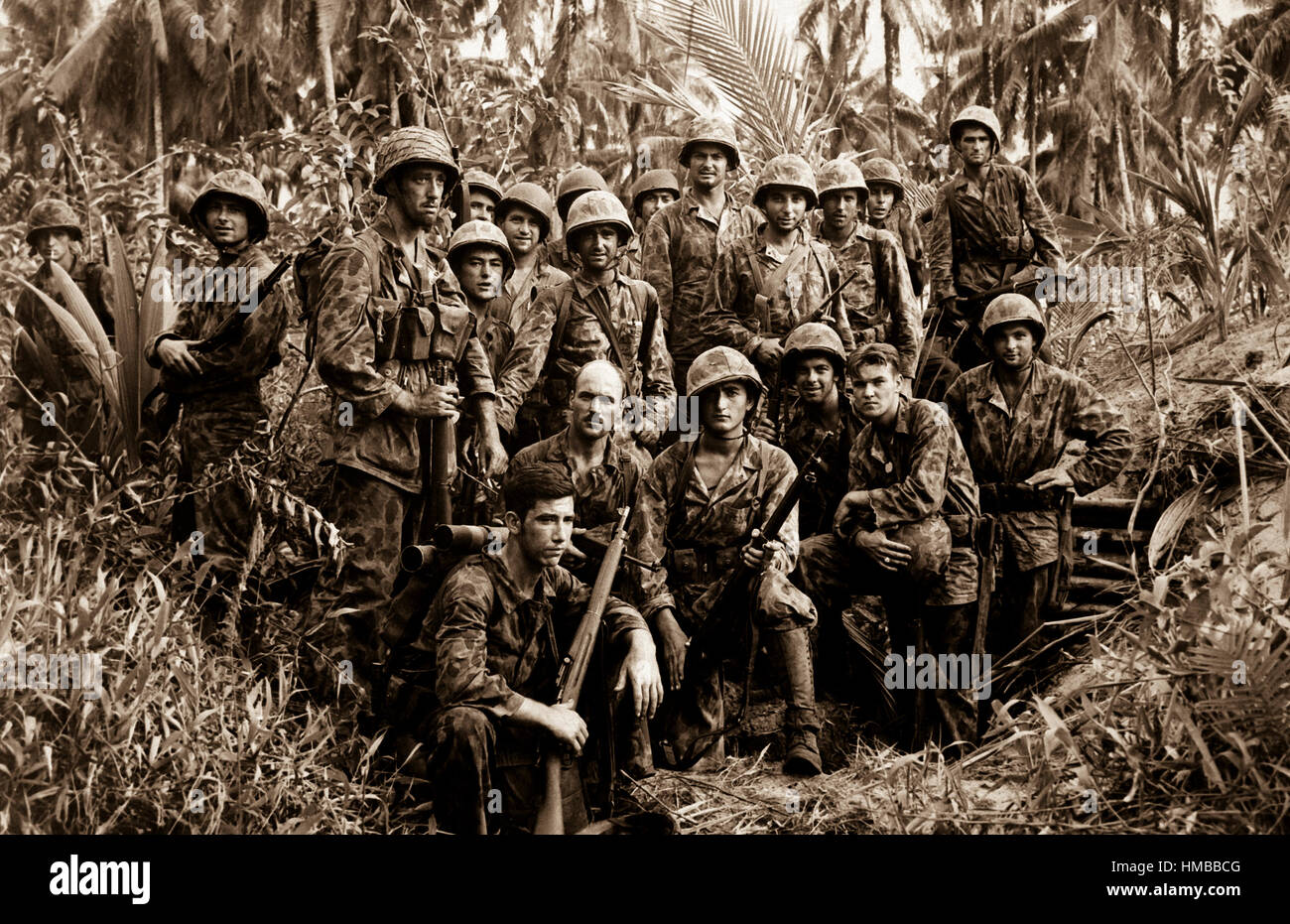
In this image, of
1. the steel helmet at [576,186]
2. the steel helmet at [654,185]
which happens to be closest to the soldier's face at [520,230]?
the steel helmet at [576,186]

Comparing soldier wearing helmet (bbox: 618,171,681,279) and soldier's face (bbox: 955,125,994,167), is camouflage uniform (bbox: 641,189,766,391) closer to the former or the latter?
soldier wearing helmet (bbox: 618,171,681,279)

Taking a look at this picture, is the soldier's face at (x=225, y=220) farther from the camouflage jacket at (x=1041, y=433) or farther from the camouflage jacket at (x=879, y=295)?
the camouflage jacket at (x=1041, y=433)

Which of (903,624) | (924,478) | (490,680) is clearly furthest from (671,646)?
(924,478)

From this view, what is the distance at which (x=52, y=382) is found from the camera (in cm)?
714

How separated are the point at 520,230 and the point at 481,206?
1.00ft

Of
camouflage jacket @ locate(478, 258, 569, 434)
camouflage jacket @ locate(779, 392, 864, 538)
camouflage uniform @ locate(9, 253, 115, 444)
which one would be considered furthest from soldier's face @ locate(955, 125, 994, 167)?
camouflage uniform @ locate(9, 253, 115, 444)

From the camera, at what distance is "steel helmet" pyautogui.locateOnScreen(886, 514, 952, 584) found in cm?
662

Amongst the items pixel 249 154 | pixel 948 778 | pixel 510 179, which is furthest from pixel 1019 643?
pixel 249 154

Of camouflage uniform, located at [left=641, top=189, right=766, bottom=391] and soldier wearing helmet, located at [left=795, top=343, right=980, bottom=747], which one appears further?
camouflage uniform, located at [left=641, top=189, right=766, bottom=391]

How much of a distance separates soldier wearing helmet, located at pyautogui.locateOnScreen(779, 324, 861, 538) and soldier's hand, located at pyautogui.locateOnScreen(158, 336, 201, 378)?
3.06 metres

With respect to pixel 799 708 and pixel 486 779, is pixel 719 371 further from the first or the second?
pixel 486 779

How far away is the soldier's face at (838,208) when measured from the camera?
28.6 ft

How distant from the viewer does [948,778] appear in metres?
5.66
